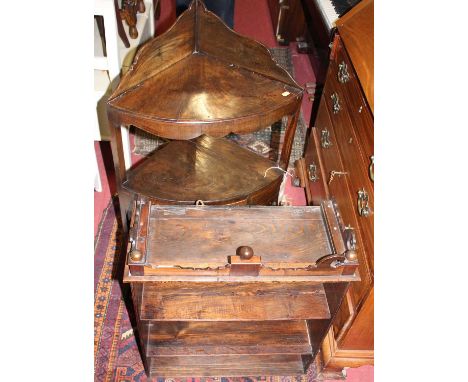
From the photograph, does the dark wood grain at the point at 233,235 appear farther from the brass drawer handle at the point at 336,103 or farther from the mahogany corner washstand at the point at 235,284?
the brass drawer handle at the point at 336,103

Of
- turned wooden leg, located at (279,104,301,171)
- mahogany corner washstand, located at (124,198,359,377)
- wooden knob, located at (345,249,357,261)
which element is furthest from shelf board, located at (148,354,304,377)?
turned wooden leg, located at (279,104,301,171)

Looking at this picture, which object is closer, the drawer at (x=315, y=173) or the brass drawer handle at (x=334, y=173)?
the brass drawer handle at (x=334, y=173)

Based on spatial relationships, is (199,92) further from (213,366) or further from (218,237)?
(213,366)

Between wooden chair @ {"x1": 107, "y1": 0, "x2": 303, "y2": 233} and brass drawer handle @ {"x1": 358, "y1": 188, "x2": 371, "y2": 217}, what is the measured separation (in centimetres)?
44

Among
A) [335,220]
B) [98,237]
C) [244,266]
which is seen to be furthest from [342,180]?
[98,237]

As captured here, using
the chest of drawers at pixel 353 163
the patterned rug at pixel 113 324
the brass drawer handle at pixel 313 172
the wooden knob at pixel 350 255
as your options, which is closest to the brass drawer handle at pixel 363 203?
the chest of drawers at pixel 353 163

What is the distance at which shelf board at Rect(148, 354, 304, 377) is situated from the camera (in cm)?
185

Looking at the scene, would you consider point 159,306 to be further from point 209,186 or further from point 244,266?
point 209,186

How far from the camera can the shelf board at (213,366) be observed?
6.06 ft

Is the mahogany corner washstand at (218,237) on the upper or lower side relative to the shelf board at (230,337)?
upper

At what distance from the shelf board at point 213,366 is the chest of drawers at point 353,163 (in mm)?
273

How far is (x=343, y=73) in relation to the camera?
191 cm

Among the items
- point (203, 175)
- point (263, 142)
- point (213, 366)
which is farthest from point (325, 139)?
point (213, 366)

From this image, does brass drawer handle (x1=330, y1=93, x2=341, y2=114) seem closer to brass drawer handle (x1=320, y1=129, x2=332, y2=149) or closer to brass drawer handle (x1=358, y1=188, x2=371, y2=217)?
brass drawer handle (x1=320, y1=129, x2=332, y2=149)
